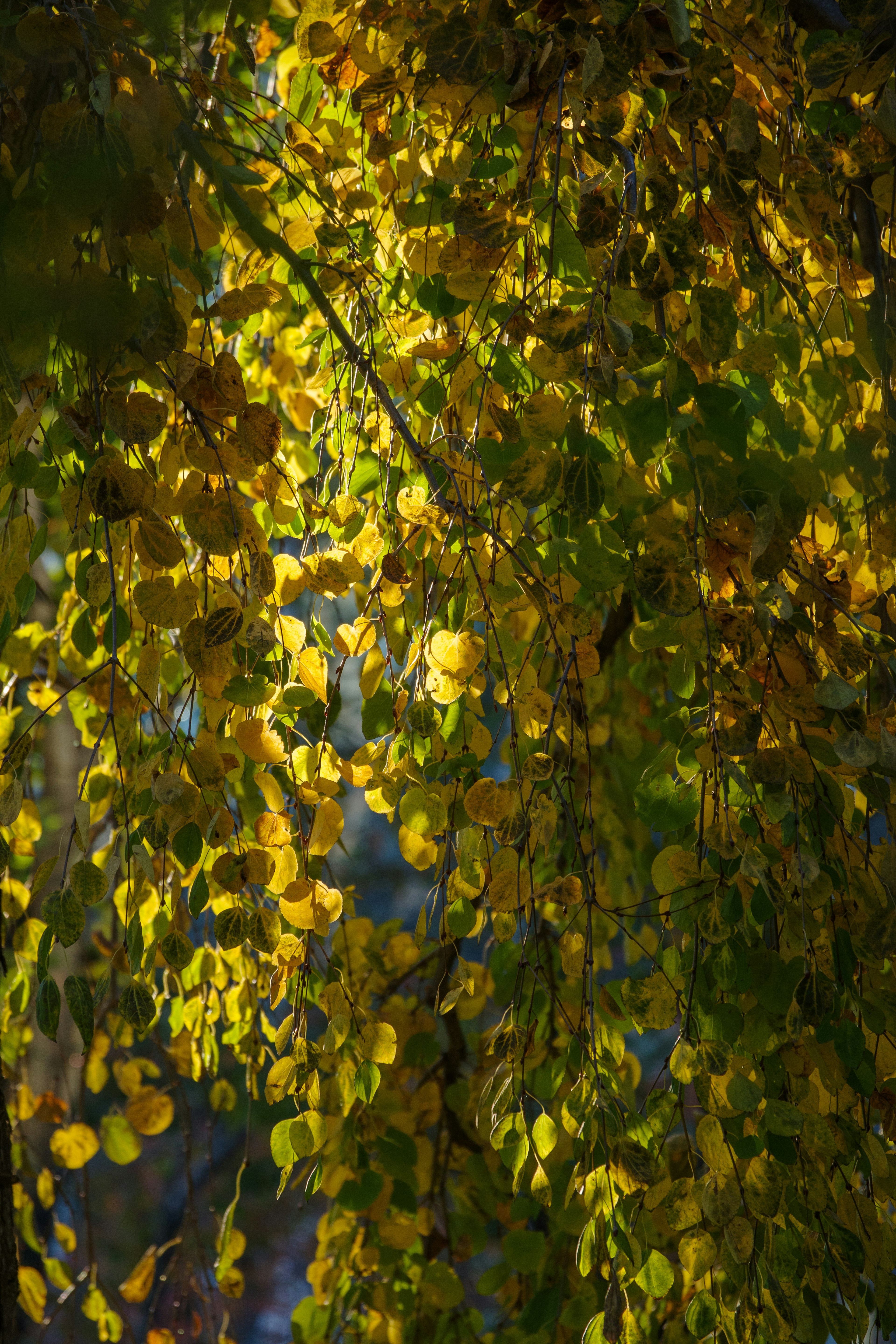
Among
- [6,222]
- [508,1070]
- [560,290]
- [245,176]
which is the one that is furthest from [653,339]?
[508,1070]

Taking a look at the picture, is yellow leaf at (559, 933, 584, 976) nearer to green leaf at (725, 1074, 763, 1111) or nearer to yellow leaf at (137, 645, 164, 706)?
green leaf at (725, 1074, 763, 1111)

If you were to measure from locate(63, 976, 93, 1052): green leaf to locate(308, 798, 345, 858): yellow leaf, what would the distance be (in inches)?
6.7

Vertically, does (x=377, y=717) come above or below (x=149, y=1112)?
above

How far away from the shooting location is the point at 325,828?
0.76 metres

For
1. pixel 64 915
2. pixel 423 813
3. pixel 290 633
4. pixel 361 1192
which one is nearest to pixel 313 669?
pixel 290 633

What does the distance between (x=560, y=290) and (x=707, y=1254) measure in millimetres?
721

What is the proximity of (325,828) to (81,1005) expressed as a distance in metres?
0.19

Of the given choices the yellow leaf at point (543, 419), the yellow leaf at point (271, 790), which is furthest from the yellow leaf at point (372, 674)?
the yellow leaf at point (543, 419)

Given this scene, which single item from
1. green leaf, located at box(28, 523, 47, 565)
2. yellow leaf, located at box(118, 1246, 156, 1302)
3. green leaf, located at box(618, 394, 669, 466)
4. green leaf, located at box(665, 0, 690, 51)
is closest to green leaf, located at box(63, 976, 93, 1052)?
green leaf, located at box(28, 523, 47, 565)

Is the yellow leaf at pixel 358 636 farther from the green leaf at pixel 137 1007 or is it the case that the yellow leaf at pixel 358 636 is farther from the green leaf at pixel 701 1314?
the green leaf at pixel 701 1314

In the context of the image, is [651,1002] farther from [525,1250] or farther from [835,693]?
[525,1250]

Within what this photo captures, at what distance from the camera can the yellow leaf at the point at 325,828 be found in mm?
751

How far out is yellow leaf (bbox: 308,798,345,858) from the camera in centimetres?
75

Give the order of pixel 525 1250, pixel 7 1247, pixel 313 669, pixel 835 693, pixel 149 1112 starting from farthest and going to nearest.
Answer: pixel 149 1112
pixel 525 1250
pixel 7 1247
pixel 313 669
pixel 835 693
